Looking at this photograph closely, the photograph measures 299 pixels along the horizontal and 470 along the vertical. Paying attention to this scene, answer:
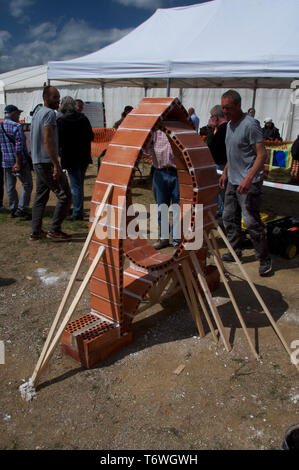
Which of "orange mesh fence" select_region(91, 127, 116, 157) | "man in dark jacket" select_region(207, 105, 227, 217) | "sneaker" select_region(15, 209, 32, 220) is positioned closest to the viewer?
"man in dark jacket" select_region(207, 105, 227, 217)

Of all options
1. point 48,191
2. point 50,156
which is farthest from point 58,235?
point 50,156

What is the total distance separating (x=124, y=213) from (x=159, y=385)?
4.41ft

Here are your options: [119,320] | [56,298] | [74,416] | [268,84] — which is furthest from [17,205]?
[268,84]

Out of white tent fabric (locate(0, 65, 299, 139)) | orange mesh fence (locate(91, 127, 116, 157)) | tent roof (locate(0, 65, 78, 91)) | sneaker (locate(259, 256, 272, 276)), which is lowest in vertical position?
sneaker (locate(259, 256, 272, 276))

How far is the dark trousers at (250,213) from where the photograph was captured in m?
4.38

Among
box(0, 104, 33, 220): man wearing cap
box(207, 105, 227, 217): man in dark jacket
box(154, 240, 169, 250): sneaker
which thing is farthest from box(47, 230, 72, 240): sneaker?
box(207, 105, 227, 217): man in dark jacket

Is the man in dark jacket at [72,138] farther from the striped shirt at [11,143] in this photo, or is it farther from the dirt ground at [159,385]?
the dirt ground at [159,385]

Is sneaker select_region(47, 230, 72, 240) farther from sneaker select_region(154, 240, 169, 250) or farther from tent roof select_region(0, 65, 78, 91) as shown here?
tent roof select_region(0, 65, 78, 91)

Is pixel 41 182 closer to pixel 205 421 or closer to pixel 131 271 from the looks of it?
pixel 131 271

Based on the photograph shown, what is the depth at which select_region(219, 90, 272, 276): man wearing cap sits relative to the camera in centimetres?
406

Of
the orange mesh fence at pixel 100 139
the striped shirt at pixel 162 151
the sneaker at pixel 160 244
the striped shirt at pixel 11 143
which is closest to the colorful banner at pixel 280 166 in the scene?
the sneaker at pixel 160 244

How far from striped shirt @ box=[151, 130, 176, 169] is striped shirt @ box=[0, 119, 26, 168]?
8.99 feet

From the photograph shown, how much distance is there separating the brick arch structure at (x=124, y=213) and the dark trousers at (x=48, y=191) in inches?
92.1

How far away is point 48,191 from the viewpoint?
5465 millimetres
